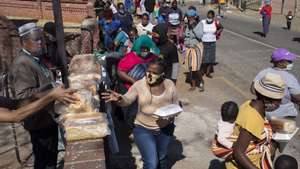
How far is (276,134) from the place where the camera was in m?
3.94

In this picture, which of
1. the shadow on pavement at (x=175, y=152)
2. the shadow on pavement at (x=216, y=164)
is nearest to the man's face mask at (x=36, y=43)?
the shadow on pavement at (x=175, y=152)

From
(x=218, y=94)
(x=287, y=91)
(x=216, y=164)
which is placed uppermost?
(x=287, y=91)

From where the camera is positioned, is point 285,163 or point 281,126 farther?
point 281,126

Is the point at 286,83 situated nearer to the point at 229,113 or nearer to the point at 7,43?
the point at 229,113

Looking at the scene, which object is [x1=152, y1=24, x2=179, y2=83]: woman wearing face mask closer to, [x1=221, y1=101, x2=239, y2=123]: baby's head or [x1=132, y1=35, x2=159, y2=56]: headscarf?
[x1=132, y1=35, x2=159, y2=56]: headscarf

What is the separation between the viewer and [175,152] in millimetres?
6004

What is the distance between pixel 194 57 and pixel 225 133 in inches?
210

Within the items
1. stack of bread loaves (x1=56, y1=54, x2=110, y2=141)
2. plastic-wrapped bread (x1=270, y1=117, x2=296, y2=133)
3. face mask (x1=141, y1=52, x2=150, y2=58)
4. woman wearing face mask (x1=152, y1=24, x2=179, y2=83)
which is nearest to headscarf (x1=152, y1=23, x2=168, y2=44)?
woman wearing face mask (x1=152, y1=24, x2=179, y2=83)

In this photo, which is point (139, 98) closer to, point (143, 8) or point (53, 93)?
point (53, 93)

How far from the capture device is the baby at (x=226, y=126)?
359 cm

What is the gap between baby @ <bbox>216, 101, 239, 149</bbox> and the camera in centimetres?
359

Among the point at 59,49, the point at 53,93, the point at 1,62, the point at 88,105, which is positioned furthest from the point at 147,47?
the point at 1,62

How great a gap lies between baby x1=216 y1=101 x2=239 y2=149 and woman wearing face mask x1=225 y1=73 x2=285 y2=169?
0.95 ft

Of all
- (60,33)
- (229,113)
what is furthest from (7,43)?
(229,113)
